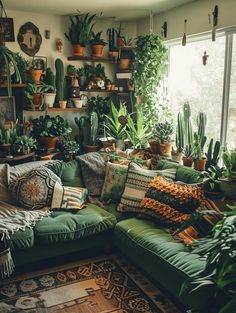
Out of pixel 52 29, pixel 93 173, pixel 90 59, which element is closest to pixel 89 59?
pixel 90 59

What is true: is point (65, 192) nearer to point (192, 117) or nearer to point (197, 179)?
point (197, 179)

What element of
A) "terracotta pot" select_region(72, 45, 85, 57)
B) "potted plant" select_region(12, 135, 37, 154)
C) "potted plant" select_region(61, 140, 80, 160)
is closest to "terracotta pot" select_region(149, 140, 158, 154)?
"potted plant" select_region(61, 140, 80, 160)

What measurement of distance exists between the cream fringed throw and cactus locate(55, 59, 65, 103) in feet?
5.66

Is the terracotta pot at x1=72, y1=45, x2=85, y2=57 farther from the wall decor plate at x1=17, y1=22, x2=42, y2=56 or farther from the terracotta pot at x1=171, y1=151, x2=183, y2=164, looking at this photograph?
the terracotta pot at x1=171, y1=151, x2=183, y2=164

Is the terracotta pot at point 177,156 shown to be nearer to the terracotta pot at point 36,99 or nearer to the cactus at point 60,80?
the cactus at point 60,80

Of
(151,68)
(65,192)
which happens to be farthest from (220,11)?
(65,192)

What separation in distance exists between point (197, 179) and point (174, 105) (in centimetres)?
153

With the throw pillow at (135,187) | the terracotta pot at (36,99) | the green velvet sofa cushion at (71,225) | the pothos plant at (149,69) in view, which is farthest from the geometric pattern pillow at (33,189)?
the pothos plant at (149,69)

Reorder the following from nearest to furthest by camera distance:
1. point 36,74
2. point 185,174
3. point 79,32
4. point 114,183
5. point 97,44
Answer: point 185,174 → point 114,183 → point 36,74 → point 79,32 → point 97,44

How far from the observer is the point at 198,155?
10.6ft

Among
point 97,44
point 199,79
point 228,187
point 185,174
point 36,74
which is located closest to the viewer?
point 228,187

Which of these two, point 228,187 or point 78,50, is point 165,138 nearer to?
point 228,187

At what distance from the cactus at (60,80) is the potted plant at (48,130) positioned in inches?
12.3

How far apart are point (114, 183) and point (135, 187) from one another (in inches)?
10.5
